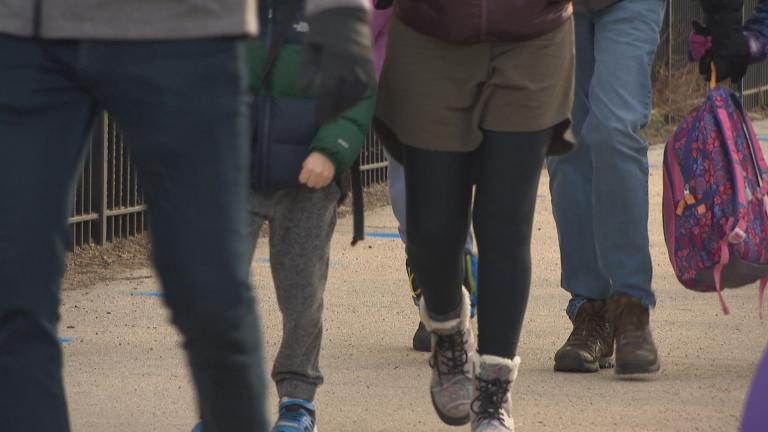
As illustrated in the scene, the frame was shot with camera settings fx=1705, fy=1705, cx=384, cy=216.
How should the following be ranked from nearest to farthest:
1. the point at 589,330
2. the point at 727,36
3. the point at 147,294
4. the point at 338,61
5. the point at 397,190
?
1. the point at 338,61
2. the point at 727,36
3. the point at 589,330
4. the point at 397,190
5. the point at 147,294

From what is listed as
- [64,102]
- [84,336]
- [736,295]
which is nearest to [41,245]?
[64,102]

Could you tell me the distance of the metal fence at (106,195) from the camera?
26.2 feet

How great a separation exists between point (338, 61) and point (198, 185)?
1.09 ft

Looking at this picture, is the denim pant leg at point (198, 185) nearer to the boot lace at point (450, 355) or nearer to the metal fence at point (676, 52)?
the boot lace at point (450, 355)

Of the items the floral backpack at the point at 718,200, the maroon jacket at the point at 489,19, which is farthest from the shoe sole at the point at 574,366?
the maroon jacket at the point at 489,19

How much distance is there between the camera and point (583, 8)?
539 centimetres

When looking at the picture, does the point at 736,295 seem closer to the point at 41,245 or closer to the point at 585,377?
the point at 585,377

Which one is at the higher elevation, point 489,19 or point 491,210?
point 489,19

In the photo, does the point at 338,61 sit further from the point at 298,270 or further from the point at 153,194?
the point at 298,270

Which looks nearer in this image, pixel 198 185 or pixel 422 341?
pixel 198 185

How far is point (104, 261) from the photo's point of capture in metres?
7.69

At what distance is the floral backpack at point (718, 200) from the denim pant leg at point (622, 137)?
0.38ft

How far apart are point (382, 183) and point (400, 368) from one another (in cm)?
533

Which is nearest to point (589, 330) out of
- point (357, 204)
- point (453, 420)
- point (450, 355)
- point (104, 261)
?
point (450, 355)
